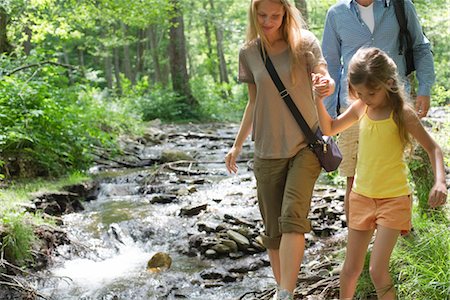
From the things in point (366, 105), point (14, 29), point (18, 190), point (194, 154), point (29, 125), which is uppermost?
point (14, 29)

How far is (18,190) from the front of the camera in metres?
7.23

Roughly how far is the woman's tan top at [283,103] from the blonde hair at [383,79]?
327 mm

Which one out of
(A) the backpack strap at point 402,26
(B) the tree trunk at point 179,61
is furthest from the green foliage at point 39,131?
(B) the tree trunk at point 179,61

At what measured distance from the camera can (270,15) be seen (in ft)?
10.7

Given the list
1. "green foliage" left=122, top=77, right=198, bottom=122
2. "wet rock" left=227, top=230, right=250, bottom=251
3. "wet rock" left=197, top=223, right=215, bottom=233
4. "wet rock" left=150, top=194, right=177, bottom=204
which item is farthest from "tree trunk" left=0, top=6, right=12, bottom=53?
"green foliage" left=122, top=77, right=198, bottom=122

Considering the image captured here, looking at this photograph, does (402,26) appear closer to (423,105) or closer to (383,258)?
(423,105)

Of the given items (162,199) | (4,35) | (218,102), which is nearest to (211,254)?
(162,199)

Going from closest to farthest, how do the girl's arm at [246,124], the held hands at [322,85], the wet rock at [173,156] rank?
the held hands at [322,85]
the girl's arm at [246,124]
the wet rock at [173,156]

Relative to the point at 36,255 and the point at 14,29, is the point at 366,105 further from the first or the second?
the point at 14,29

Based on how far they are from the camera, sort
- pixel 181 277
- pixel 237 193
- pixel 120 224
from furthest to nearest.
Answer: pixel 237 193 → pixel 120 224 → pixel 181 277

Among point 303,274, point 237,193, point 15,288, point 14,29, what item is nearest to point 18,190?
point 15,288

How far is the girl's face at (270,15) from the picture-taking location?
10.6ft

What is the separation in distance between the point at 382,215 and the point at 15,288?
3.43 m

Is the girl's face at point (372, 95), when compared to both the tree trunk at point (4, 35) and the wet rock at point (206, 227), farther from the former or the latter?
the tree trunk at point (4, 35)
